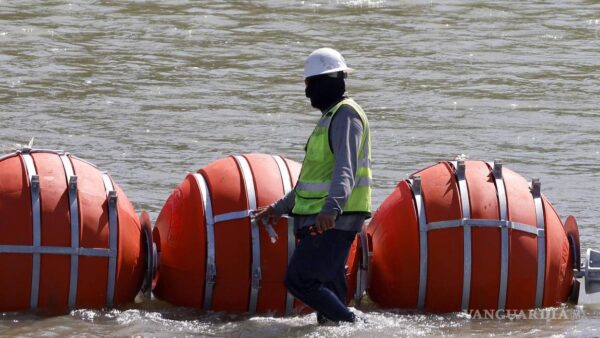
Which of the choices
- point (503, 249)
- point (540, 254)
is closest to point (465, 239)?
point (503, 249)

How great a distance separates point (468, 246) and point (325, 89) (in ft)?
4.76

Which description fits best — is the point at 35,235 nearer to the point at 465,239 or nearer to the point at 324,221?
the point at 324,221

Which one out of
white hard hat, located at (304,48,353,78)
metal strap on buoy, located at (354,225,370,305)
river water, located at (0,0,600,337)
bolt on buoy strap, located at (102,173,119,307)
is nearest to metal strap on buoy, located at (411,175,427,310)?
river water, located at (0,0,600,337)

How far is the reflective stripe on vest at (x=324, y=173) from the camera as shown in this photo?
7.80 m

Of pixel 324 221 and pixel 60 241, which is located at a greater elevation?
pixel 324 221

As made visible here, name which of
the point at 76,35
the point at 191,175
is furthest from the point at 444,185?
the point at 76,35

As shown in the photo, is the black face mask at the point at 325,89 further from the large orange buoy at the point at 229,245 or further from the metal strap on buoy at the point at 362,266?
the metal strap on buoy at the point at 362,266

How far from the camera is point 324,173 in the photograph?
7824mm

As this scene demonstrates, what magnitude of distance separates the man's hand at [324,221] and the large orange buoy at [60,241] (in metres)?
1.47

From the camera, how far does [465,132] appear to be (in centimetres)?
1612

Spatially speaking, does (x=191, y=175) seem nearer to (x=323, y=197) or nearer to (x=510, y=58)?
(x=323, y=197)

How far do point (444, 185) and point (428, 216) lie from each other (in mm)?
257

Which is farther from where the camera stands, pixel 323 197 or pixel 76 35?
pixel 76 35

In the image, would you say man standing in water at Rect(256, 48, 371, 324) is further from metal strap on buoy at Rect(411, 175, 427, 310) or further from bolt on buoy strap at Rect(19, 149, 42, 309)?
bolt on buoy strap at Rect(19, 149, 42, 309)
